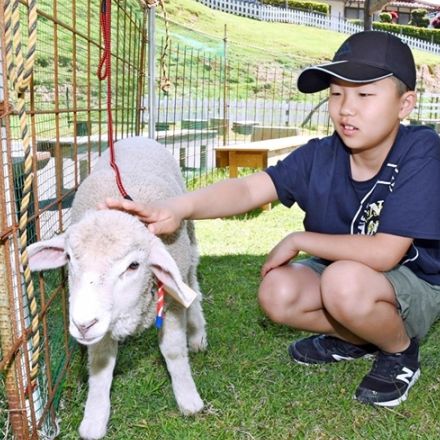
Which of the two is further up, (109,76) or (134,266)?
(109,76)

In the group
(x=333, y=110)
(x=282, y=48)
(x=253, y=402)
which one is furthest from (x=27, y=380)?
(x=282, y=48)

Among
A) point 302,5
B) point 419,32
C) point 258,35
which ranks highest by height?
point 302,5

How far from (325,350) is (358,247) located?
0.57 m

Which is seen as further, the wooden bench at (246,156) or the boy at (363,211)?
the wooden bench at (246,156)

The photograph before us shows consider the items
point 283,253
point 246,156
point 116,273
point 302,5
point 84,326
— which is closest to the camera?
point 84,326

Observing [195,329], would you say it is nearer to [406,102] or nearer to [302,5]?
[406,102]

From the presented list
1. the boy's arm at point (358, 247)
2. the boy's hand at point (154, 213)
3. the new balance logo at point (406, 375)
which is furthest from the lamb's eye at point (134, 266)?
the new balance logo at point (406, 375)

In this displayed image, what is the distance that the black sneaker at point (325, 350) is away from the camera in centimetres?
242

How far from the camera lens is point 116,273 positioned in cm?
162

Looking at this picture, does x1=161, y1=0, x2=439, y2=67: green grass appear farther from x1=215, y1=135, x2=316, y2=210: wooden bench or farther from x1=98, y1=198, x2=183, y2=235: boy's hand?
x1=98, y1=198, x2=183, y2=235: boy's hand

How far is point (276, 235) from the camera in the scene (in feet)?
15.3

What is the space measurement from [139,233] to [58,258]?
9.9 inches

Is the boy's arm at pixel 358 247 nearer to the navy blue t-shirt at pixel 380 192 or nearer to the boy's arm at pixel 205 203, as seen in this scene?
the navy blue t-shirt at pixel 380 192

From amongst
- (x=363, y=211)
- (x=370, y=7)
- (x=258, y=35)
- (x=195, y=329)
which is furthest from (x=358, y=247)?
(x=258, y=35)
